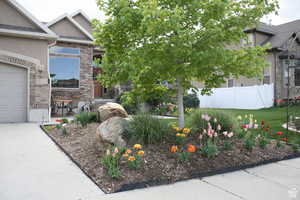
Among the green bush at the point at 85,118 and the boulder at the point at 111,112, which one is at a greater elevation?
the boulder at the point at 111,112

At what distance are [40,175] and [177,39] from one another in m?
3.29

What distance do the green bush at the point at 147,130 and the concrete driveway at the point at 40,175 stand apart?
4.36 ft

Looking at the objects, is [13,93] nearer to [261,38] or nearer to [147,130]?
[147,130]

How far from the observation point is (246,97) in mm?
16266

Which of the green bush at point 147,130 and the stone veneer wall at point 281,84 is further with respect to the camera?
the stone veneer wall at point 281,84

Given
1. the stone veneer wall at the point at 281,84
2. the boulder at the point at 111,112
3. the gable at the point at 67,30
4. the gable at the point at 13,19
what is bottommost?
the boulder at the point at 111,112

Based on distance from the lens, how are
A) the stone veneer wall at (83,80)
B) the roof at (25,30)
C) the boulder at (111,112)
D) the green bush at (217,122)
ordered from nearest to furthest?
the green bush at (217,122), the boulder at (111,112), the roof at (25,30), the stone veneer wall at (83,80)

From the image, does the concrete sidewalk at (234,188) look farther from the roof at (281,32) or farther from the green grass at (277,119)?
the roof at (281,32)

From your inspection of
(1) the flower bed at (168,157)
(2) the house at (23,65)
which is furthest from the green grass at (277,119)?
(2) the house at (23,65)

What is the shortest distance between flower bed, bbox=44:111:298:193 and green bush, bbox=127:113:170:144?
10 cm

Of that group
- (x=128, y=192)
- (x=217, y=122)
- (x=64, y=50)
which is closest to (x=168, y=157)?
(x=128, y=192)

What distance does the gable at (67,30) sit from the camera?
1330 cm

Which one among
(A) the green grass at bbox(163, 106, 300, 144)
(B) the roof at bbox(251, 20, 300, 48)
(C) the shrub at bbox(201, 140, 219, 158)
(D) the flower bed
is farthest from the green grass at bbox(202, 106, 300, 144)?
(B) the roof at bbox(251, 20, 300, 48)

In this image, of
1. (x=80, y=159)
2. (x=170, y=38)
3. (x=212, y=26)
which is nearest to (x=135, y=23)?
(x=170, y=38)
